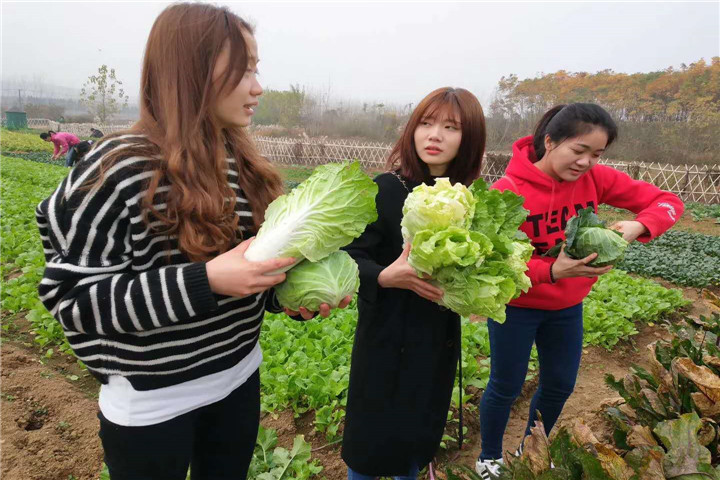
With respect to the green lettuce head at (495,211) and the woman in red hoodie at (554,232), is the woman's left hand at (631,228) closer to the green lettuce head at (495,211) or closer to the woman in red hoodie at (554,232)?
the woman in red hoodie at (554,232)

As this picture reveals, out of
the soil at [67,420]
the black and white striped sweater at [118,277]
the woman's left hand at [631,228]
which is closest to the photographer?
the black and white striped sweater at [118,277]

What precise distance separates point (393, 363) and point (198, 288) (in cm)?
116

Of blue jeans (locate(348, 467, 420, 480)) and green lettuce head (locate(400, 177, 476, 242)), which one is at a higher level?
green lettuce head (locate(400, 177, 476, 242))

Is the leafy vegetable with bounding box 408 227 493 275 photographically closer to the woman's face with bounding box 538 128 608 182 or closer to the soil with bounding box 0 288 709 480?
the woman's face with bounding box 538 128 608 182

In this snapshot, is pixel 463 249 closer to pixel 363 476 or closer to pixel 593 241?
pixel 593 241

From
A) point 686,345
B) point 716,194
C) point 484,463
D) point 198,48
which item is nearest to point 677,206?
point 686,345

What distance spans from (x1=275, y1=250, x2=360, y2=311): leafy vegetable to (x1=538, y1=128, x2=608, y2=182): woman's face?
5.34 ft

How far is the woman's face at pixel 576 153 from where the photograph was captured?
259 centimetres

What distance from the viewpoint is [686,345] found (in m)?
2.40

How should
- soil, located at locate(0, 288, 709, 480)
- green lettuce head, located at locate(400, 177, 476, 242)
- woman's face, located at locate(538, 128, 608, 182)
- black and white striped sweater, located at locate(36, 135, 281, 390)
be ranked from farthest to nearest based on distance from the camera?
1. soil, located at locate(0, 288, 709, 480)
2. woman's face, located at locate(538, 128, 608, 182)
3. green lettuce head, located at locate(400, 177, 476, 242)
4. black and white striped sweater, located at locate(36, 135, 281, 390)

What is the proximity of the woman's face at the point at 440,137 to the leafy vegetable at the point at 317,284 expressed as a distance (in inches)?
32.7

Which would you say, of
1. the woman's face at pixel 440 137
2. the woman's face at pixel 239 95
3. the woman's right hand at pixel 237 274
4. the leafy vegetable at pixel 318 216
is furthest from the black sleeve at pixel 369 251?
the woman's face at pixel 239 95

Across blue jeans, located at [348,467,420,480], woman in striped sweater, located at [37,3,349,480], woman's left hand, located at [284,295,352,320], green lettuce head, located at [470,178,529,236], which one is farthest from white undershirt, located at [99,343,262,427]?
green lettuce head, located at [470,178,529,236]

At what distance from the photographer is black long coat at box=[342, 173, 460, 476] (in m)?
2.26
